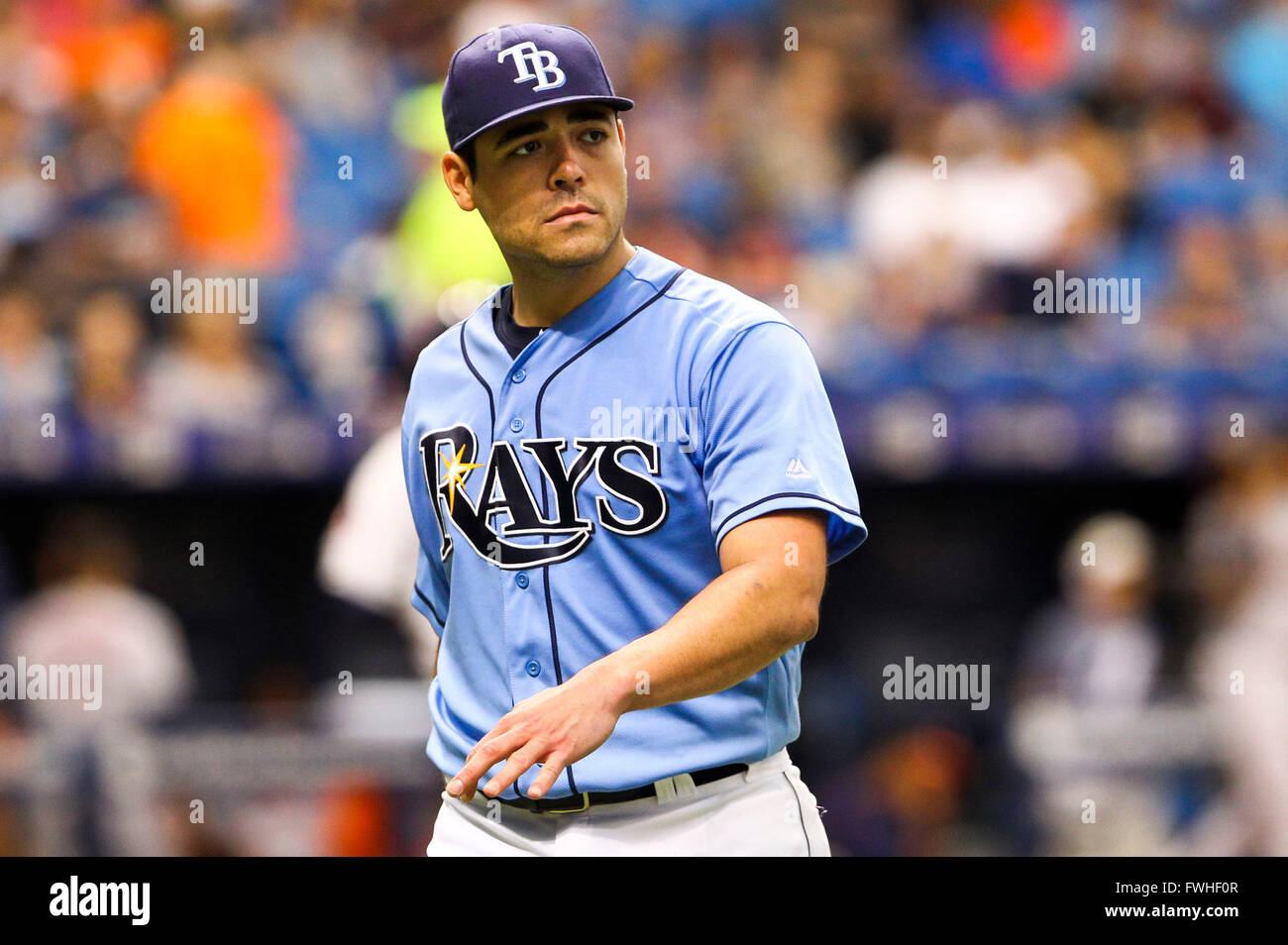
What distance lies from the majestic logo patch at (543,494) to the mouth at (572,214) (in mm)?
315

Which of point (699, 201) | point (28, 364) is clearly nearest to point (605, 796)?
point (28, 364)

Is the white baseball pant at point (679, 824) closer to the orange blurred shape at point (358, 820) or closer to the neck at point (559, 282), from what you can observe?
the neck at point (559, 282)

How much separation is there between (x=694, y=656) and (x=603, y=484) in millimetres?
371

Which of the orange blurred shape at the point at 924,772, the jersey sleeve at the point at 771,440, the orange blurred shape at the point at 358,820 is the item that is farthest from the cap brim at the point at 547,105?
the orange blurred shape at the point at 924,772

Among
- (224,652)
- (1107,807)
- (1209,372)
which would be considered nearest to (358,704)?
(224,652)

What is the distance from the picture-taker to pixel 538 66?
239cm

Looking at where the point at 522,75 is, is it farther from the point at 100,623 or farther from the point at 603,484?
the point at 100,623

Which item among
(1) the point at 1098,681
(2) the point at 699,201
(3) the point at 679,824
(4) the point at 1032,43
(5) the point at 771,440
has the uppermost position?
(4) the point at 1032,43

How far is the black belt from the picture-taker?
94.2 inches

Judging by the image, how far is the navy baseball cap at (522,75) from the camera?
239 cm

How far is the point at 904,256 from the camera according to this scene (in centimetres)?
675

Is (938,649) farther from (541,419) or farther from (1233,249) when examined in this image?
(541,419)

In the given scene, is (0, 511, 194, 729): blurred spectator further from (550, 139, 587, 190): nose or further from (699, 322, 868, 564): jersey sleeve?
(699, 322, 868, 564): jersey sleeve

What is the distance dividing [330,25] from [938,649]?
3.95 meters
